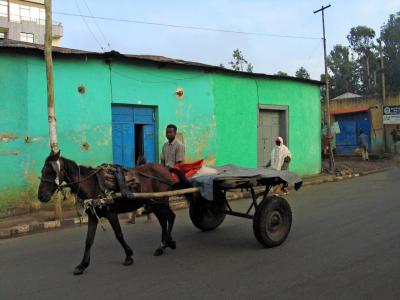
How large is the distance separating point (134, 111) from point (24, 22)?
40.8 metres

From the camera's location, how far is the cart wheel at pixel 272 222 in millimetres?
6355

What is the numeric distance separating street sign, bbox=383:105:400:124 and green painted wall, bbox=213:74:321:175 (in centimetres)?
727

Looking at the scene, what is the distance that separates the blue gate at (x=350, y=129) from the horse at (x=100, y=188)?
23.0 metres

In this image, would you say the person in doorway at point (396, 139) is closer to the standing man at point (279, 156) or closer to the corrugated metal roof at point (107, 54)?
the corrugated metal roof at point (107, 54)

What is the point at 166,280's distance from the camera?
516 centimetres

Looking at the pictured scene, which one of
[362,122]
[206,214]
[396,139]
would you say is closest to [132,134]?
[206,214]

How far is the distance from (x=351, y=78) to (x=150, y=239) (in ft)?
191

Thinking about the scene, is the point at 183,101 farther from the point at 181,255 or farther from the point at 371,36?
the point at 371,36

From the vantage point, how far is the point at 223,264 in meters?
5.73

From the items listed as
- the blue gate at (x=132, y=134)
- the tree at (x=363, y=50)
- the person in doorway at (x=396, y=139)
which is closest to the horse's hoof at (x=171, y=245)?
the blue gate at (x=132, y=134)

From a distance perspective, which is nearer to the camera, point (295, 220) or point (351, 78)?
point (295, 220)

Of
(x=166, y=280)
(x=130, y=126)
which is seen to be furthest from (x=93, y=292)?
(x=130, y=126)

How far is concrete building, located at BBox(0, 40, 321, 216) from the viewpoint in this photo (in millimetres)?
10719

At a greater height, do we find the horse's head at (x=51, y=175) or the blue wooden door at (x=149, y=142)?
the blue wooden door at (x=149, y=142)
